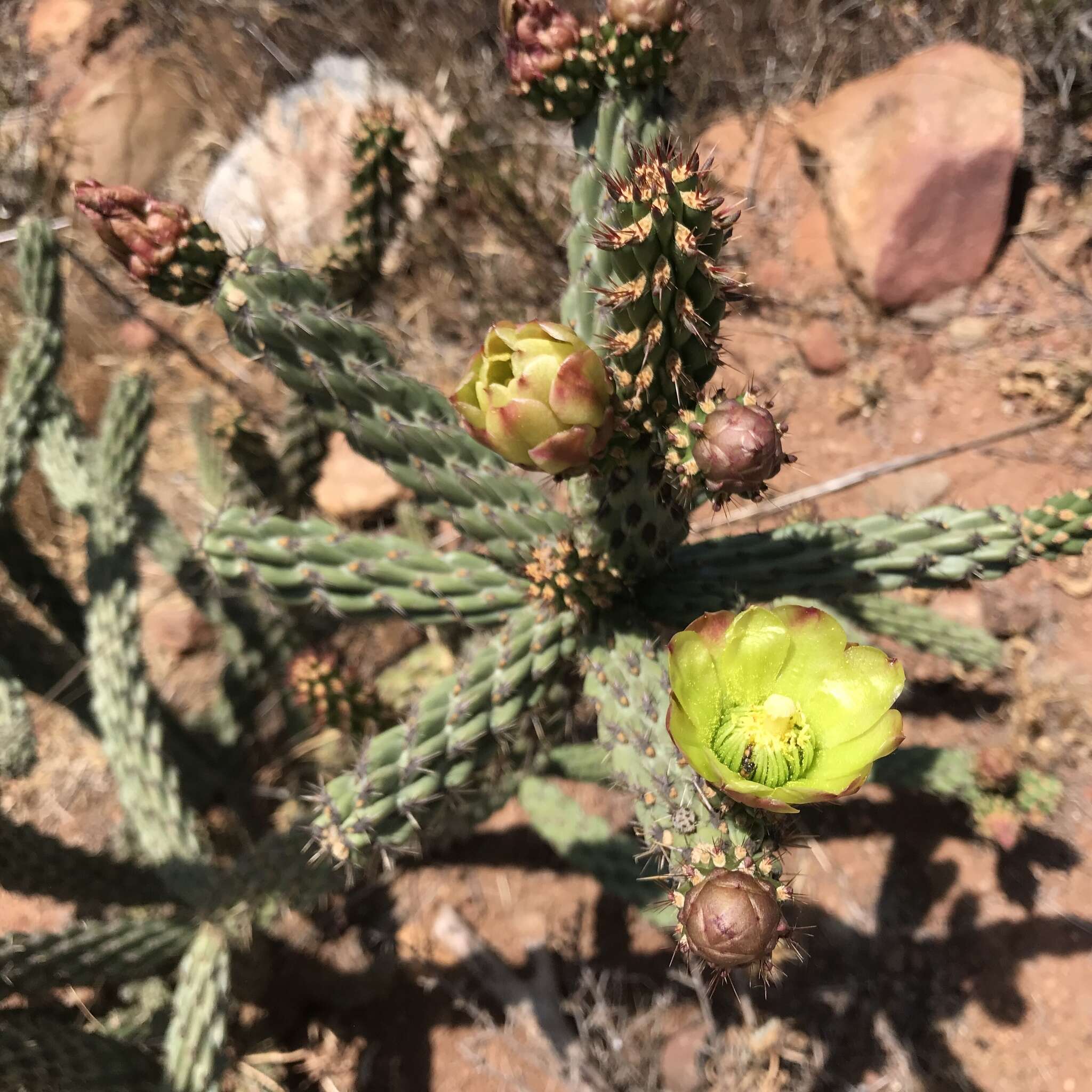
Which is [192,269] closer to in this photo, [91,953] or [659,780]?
[659,780]

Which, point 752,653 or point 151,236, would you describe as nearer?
point 752,653

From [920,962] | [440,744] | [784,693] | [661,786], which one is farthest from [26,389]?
[920,962]

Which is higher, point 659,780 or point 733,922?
point 659,780

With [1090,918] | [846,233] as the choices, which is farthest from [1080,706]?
[846,233]

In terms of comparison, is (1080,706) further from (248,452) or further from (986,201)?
(248,452)

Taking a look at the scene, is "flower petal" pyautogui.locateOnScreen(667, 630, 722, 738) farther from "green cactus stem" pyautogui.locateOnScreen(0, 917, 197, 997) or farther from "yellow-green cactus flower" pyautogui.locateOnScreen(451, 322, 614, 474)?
"green cactus stem" pyautogui.locateOnScreen(0, 917, 197, 997)

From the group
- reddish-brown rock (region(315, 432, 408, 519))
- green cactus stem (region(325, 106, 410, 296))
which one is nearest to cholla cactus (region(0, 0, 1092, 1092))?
green cactus stem (region(325, 106, 410, 296))

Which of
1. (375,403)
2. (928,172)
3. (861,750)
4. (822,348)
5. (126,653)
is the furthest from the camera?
Answer: (822,348)
